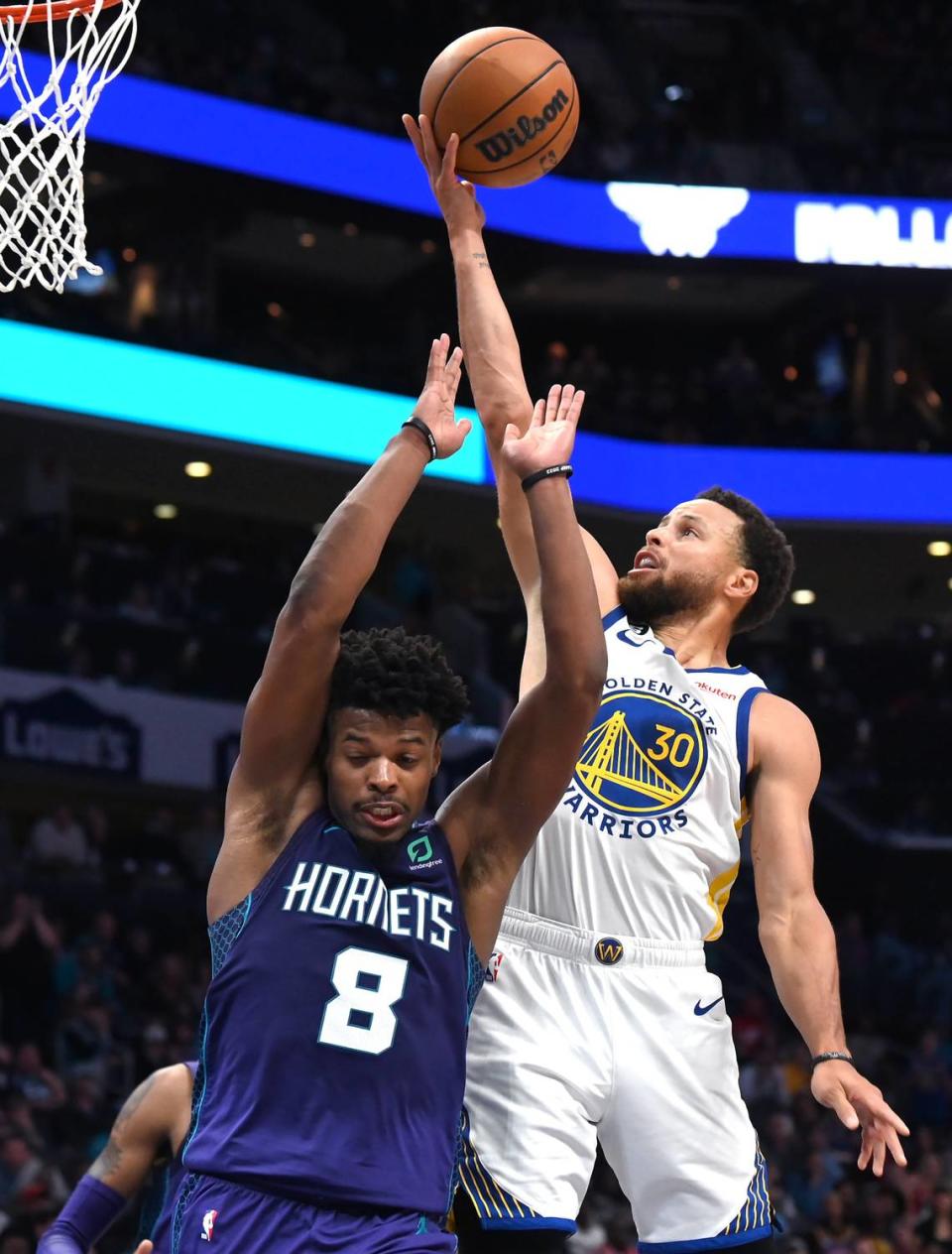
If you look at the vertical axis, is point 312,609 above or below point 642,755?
above

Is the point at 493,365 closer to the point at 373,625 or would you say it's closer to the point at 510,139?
the point at 510,139

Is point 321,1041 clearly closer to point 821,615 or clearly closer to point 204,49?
point 204,49

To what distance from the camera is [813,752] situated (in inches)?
175

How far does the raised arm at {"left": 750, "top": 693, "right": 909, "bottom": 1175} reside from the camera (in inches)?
165

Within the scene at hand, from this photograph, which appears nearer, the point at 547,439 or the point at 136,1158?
the point at 547,439

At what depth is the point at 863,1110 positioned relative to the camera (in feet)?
12.7

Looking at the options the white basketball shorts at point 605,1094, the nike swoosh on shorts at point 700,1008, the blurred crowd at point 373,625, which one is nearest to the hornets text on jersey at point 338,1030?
the white basketball shorts at point 605,1094

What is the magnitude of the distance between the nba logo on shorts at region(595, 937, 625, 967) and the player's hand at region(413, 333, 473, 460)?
3.62 ft

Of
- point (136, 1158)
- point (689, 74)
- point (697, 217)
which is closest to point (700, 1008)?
point (136, 1158)

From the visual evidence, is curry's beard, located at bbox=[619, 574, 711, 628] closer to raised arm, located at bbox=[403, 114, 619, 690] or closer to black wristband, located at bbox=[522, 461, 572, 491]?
raised arm, located at bbox=[403, 114, 619, 690]

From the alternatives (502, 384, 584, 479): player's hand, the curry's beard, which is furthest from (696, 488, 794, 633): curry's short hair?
(502, 384, 584, 479): player's hand

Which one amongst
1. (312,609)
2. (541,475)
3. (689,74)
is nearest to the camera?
(312,609)

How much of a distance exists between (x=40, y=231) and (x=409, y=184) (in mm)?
14082

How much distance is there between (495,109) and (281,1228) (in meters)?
2.72
